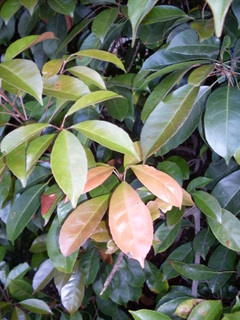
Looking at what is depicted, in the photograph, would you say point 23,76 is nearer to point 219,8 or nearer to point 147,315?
point 219,8

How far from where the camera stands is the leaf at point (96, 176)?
0.60 meters

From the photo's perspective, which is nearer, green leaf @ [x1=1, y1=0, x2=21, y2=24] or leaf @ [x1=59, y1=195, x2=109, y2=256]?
leaf @ [x1=59, y1=195, x2=109, y2=256]

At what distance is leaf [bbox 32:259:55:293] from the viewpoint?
102 cm

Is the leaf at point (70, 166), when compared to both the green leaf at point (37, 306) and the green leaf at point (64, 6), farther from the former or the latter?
the green leaf at point (37, 306)

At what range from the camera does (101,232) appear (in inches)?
29.5

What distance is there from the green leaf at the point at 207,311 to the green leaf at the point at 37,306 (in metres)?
0.53

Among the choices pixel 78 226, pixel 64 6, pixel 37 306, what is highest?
pixel 64 6

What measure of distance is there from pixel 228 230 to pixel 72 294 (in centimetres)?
47

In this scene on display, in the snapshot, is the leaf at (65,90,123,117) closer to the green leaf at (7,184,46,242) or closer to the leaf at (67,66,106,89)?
the leaf at (67,66,106,89)

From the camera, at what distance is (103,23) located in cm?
85

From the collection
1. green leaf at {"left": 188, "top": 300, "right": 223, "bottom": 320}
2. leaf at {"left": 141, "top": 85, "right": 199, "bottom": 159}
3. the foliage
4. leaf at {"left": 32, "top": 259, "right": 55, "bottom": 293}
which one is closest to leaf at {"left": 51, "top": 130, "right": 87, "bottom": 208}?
the foliage

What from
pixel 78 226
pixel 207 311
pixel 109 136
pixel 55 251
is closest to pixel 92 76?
pixel 109 136

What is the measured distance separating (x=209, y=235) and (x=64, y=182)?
0.51m

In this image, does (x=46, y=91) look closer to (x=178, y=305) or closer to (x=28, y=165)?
(x=28, y=165)
